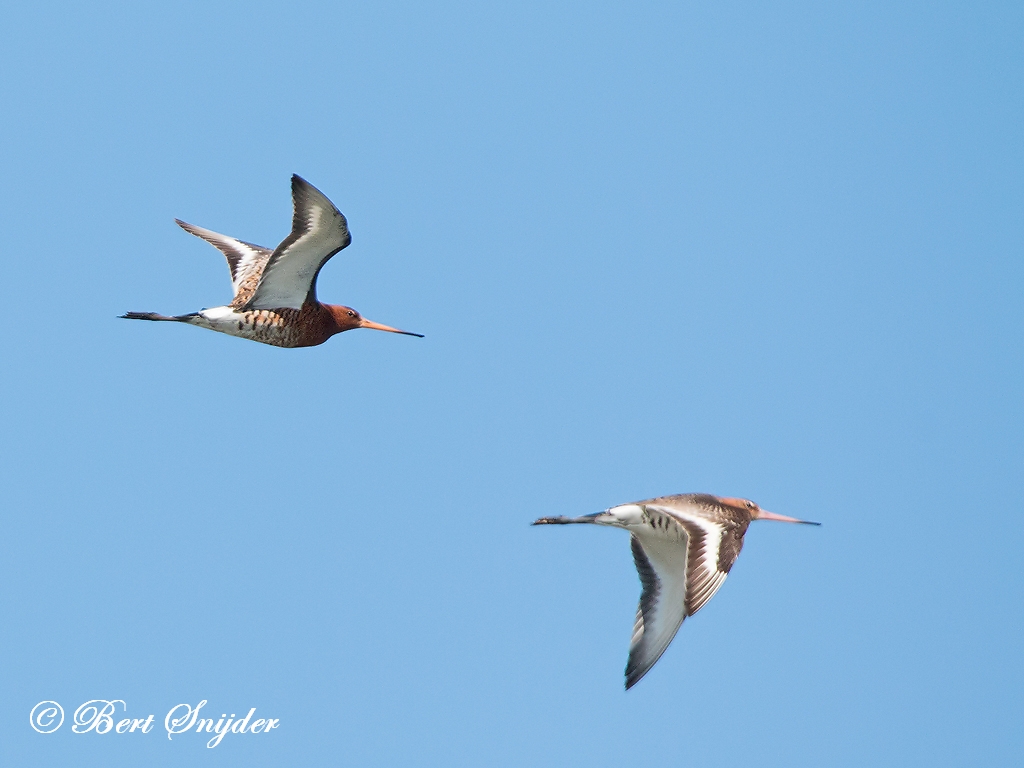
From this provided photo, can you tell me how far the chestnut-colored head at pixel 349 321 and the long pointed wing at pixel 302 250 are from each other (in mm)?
783

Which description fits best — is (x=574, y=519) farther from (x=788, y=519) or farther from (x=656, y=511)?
(x=788, y=519)

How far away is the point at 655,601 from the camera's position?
13.3 metres

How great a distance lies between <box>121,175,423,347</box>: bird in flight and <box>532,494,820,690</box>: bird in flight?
11.6 ft

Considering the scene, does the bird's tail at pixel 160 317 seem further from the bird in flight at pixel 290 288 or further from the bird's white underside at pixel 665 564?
the bird's white underside at pixel 665 564

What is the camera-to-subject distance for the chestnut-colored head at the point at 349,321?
16.0 metres

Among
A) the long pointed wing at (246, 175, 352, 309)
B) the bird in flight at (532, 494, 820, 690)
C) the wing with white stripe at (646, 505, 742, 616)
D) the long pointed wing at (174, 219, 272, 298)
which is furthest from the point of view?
the long pointed wing at (174, 219, 272, 298)

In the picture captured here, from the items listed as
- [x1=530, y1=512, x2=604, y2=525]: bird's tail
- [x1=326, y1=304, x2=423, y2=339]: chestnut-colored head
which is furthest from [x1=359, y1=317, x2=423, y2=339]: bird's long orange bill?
[x1=530, y1=512, x2=604, y2=525]: bird's tail

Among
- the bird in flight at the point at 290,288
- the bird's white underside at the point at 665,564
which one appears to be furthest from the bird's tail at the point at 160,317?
the bird's white underside at the point at 665,564

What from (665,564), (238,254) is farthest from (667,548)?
(238,254)

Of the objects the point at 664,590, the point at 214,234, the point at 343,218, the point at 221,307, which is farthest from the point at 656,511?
the point at 214,234

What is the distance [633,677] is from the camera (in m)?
12.6

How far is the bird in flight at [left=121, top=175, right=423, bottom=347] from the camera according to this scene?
13859 millimetres

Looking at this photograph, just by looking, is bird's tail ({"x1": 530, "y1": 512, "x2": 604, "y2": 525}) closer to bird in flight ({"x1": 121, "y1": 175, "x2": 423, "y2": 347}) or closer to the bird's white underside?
the bird's white underside

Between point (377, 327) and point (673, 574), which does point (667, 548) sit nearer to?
point (673, 574)
